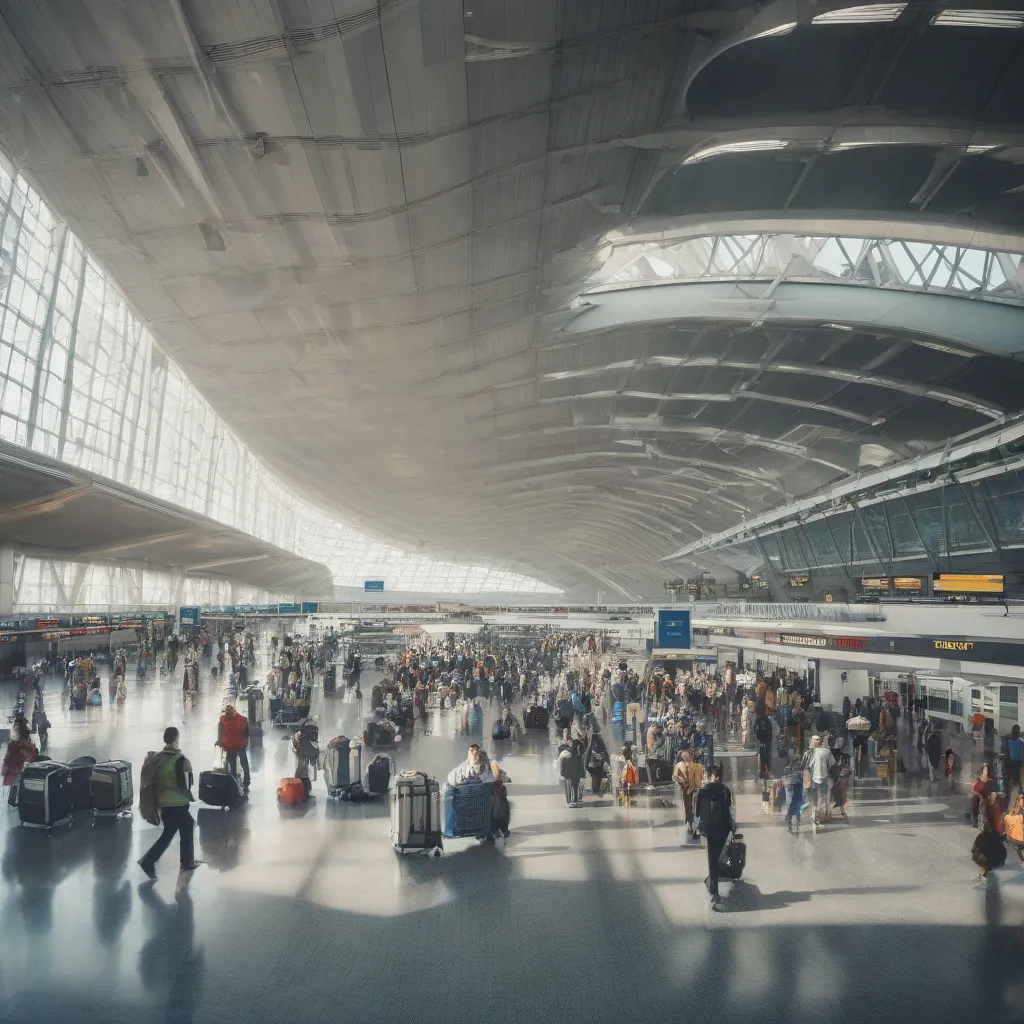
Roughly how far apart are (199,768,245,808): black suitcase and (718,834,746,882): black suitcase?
5.92 m

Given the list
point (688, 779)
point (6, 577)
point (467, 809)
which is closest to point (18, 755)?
point (467, 809)

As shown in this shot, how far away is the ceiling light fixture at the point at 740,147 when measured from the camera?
12195 millimetres

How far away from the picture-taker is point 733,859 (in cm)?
797

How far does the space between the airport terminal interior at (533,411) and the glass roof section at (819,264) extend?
8 cm

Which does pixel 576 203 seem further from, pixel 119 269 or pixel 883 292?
pixel 119 269

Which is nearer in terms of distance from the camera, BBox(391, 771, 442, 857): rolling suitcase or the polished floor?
the polished floor

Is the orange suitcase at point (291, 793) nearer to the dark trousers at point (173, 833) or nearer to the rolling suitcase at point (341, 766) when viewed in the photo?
the rolling suitcase at point (341, 766)

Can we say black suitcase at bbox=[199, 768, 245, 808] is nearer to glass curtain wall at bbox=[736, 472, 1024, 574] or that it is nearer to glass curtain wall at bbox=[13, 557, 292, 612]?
glass curtain wall at bbox=[736, 472, 1024, 574]

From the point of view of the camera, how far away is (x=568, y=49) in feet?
31.4

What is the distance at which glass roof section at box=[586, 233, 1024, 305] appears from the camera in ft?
52.4

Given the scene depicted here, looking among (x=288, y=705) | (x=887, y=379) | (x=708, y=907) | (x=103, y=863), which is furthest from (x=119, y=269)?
(x=887, y=379)

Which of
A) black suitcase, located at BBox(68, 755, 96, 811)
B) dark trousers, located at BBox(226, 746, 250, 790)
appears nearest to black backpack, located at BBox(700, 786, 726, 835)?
dark trousers, located at BBox(226, 746, 250, 790)

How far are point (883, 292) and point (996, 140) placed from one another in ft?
19.3

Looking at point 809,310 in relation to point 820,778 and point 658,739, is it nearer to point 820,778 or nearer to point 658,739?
point 658,739
